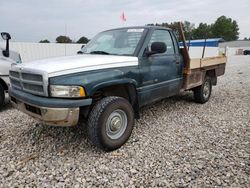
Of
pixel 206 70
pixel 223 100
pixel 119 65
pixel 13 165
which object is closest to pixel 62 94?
pixel 119 65

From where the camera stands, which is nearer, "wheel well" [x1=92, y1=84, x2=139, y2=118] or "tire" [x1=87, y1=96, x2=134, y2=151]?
"tire" [x1=87, y1=96, x2=134, y2=151]

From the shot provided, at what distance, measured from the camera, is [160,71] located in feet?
13.7

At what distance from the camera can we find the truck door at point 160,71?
3830mm

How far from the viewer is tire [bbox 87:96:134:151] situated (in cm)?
305

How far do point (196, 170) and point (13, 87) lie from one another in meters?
3.04

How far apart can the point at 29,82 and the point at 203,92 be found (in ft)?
14.6

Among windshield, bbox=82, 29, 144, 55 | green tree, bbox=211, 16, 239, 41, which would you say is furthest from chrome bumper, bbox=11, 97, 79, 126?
green tree, bbox=211, 16, 239, 41

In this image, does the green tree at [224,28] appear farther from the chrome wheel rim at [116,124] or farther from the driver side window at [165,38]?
the chrome wheel rim at [116,124]

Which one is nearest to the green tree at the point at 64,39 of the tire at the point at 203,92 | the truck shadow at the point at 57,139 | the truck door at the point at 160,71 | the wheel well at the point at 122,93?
the tire at the point at 203,92

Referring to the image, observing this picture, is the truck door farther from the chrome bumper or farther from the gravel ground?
the chrome bumper

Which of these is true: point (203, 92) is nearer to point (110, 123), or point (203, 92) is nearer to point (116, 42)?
point (116, 42)

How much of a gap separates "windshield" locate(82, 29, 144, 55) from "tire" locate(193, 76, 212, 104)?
103 inches

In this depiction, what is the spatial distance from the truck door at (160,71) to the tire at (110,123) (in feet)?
1.73

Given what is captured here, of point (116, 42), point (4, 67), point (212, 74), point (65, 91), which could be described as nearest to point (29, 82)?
point (65, 91)
